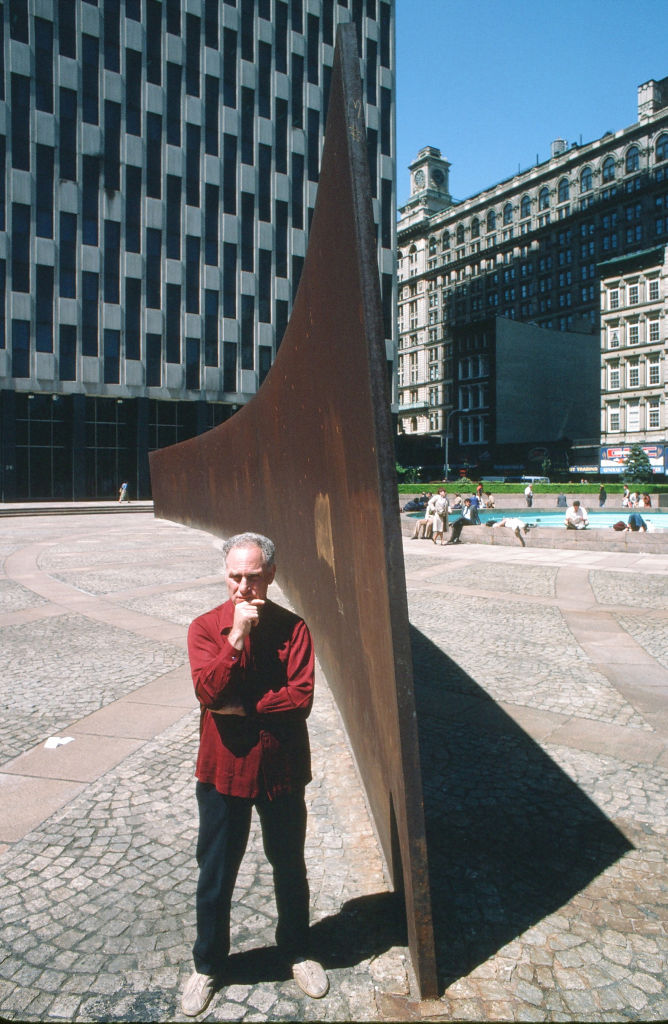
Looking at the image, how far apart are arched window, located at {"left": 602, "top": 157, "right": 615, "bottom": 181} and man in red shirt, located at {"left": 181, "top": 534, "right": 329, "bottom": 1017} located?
8439 cm

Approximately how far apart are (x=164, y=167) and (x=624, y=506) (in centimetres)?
3140

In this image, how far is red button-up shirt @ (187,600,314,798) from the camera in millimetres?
2373

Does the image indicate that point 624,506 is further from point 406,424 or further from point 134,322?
point 406,424

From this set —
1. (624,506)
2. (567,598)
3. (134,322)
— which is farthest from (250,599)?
(134,322)

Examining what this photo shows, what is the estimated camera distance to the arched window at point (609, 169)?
7350cm

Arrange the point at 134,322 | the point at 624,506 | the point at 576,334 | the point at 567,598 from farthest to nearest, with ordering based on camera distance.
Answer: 1. the point at 576,334
2. the point at 134,322
3. the point at 624,506
4. the point at 567,598

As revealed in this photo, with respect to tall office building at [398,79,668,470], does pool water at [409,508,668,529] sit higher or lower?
lower

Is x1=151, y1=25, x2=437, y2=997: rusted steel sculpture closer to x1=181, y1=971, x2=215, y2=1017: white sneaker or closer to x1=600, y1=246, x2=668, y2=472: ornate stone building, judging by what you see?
x1=181, y1=971, x2=215, y2=1017: white sneaker

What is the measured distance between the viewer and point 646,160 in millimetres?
69562

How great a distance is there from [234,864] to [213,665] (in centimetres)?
75

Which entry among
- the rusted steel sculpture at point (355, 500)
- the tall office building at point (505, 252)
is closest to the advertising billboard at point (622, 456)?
the tall office building at point (505, 252)

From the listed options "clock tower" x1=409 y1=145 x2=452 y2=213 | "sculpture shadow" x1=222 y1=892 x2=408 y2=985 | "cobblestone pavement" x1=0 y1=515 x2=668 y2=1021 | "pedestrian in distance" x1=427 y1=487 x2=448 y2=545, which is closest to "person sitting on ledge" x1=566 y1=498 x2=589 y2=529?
"pedestrian in distance" x1=427 y1=487 x2=448 y2=545

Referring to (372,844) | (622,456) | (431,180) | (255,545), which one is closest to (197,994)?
(372,844)

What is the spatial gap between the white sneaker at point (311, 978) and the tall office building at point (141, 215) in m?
38.1
